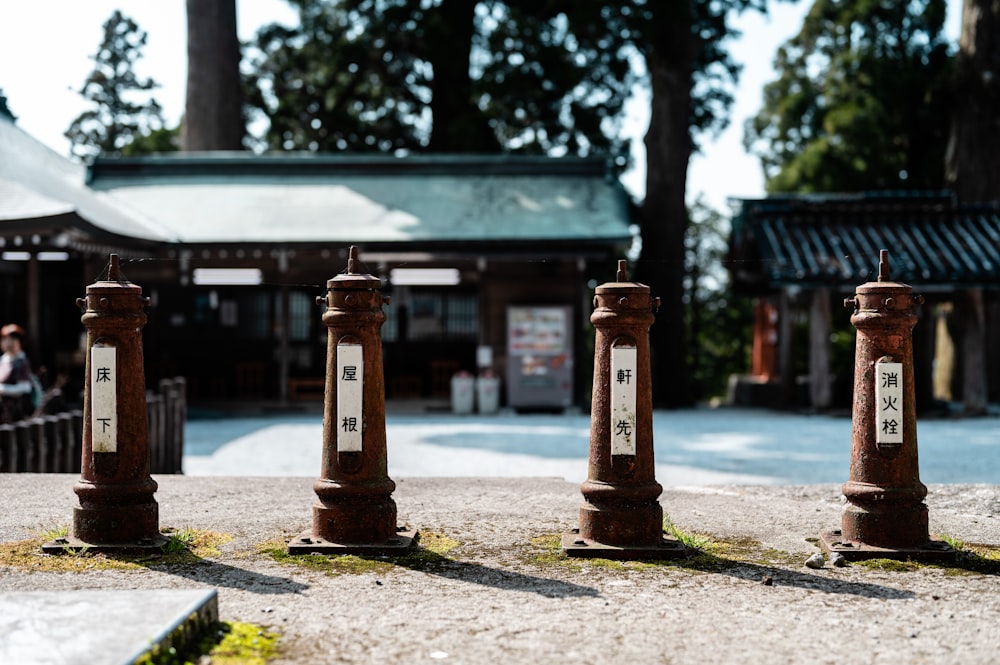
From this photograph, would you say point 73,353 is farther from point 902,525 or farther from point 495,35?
point 902,525

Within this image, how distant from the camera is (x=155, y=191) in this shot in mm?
19828

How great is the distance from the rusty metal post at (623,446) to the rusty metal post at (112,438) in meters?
2.18

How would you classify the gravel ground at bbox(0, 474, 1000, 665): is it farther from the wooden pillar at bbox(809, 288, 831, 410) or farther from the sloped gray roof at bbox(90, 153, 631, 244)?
the sloped gray roof at bbox(90, 153, 631, 244)

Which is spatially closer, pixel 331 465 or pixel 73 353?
pixel 331 465

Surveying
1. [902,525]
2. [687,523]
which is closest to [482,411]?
[687,523]

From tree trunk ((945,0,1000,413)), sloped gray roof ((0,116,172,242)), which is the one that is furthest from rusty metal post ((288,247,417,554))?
tree trunk ((945,0,1000,413))

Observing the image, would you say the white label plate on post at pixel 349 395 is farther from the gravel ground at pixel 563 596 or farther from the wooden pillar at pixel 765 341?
the wooden pillar at pixel 765 341

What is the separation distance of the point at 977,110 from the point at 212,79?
15611 millimetres

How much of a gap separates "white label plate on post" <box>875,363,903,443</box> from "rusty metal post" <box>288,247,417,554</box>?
7.98ft

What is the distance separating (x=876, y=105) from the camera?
23.7 m

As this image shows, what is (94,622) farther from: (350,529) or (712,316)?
(712,316)

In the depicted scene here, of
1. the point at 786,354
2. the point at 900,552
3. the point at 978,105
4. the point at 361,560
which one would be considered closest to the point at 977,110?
the point at 978,105

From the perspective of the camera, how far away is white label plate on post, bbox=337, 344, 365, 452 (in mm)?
5328

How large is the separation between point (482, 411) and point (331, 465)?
1231 centimetres
